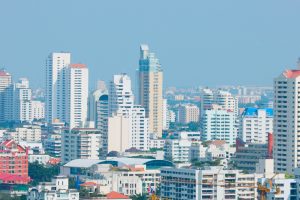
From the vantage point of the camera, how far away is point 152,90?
92.0m

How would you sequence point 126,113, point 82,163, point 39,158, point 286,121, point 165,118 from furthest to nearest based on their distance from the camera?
1. point 165,118
2. point 126,113
3. point 39,158
4. point 82,163
5. point 286,121

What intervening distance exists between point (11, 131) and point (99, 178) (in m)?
27.4

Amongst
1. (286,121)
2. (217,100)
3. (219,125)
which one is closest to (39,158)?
(219,125)

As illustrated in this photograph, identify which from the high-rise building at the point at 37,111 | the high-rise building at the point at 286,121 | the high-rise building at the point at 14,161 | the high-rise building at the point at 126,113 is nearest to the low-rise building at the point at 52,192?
the high-rise building at the point at 286,121

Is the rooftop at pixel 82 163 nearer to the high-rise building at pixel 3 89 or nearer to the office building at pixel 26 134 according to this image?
the office building at pixel 26 134

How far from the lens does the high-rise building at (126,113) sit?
255 ft

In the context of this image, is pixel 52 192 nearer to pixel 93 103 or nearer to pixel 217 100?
pixel 93 103

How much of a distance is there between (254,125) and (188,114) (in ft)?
108

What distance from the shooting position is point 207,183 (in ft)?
162

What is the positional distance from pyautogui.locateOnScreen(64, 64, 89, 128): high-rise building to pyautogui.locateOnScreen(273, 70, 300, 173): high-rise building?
36183mm

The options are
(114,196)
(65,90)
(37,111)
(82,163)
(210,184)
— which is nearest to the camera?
(210,184)

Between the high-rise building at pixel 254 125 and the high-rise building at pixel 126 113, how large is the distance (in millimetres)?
5490

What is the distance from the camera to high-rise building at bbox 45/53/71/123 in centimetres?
9644

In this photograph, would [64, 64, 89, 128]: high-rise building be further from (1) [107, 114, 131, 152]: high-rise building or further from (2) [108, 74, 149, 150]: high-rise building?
(1) [107, 114, 131, 152]: high-rise building
